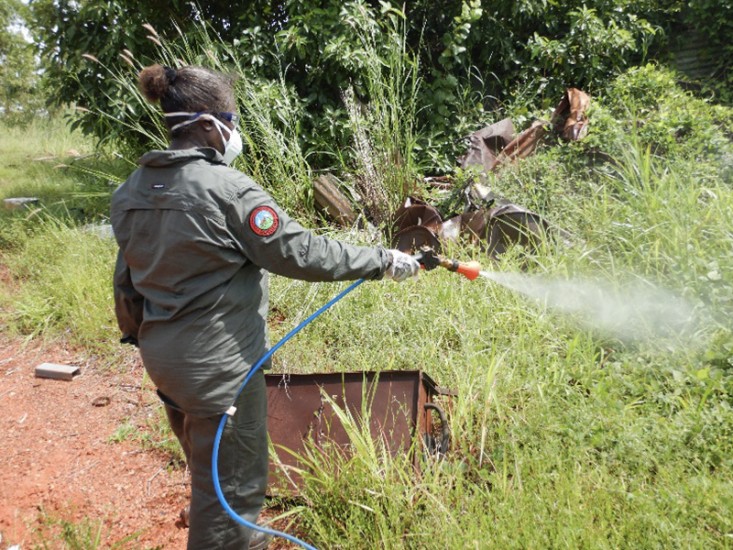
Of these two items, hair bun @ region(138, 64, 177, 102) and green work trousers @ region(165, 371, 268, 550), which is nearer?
hair bun @ region(138, 64, 177, 102)

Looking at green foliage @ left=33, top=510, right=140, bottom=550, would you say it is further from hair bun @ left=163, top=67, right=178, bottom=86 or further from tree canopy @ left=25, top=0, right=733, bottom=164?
tree canopy @ left=25, top=0, right=733, bottom=164

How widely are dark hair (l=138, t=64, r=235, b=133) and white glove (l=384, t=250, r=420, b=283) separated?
0.79 metres

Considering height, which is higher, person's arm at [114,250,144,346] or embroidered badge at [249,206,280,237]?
embroidered badge at [249,206,280,237]

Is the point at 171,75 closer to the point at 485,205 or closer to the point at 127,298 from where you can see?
the point at 127,298

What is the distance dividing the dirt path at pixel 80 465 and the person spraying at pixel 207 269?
72 centimetres

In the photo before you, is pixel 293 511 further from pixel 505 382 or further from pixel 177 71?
pixel 177 71

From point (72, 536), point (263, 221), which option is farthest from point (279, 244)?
point (72, 536)

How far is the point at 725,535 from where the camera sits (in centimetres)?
182

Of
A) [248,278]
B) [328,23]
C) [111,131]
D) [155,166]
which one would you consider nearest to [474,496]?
[248,278]

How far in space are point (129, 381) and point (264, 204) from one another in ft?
7.78

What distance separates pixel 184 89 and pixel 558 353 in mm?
2225

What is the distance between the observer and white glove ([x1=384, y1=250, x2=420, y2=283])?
81.7 inches

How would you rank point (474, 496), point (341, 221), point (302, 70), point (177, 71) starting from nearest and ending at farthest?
point (177, 71) < point (474, 496) < point (341, 221) < point (302, 70)

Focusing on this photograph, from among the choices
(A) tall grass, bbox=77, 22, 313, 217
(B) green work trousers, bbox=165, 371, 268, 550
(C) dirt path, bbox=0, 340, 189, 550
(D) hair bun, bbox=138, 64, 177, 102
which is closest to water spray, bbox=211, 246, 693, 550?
(B) green work trousers, bbox=165, 371, 268, 550
